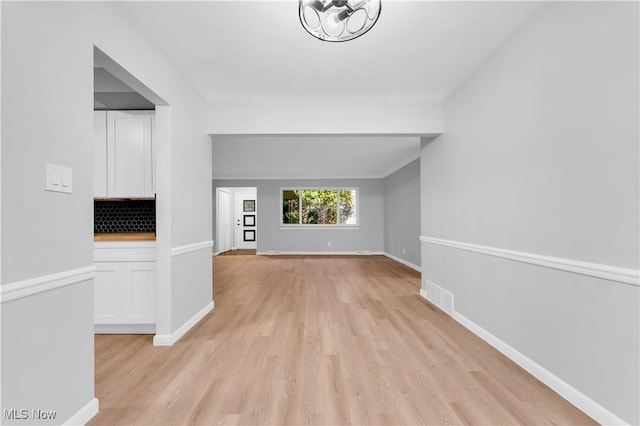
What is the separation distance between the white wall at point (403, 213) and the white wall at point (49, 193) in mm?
5833

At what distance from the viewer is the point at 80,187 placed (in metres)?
1.59

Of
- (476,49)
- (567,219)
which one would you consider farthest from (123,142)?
(567,219)

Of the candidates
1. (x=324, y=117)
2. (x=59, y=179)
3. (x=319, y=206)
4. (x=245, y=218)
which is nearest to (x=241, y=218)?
(x=245, y=218)

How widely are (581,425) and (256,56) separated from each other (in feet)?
10.5

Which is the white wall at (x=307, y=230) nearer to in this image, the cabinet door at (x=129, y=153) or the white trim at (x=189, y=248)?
the white trim at (x=189, y=248)

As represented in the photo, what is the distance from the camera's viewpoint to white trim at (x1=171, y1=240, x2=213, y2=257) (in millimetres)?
2707

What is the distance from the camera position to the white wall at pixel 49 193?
1214 millimetres

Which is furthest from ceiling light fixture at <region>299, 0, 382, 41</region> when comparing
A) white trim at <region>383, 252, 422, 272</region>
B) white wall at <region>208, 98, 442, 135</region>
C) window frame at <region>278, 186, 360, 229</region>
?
window frame at <region>278, 186, 360, 229</region>

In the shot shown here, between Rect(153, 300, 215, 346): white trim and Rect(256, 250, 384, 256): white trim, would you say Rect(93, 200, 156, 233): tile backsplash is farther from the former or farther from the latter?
Rect(256, 250, 384, 256): white trim

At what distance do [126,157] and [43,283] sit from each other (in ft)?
6.35

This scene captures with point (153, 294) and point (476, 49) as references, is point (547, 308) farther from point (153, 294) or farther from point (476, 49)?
point (153, 294)

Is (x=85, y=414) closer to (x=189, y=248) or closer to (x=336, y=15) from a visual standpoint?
(x=189, y=248)

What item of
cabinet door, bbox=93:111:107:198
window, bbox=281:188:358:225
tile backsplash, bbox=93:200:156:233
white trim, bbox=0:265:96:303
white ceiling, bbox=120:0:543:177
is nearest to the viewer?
white trim, bbox=0:265:96:303

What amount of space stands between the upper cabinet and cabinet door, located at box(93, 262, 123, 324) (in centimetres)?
70
